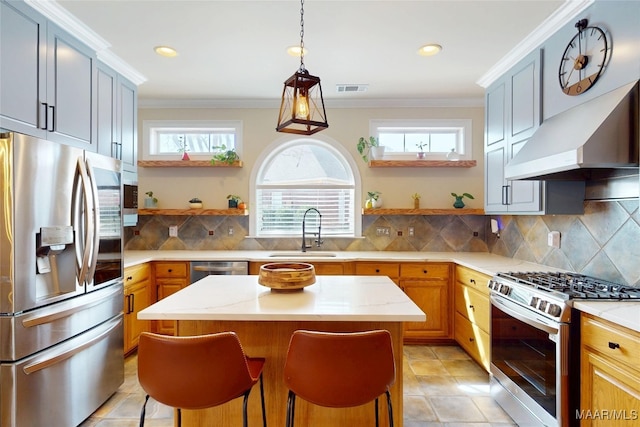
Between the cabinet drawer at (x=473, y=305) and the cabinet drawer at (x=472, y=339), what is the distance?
0.06m

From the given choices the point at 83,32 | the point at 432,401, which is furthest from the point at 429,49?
the point at 432,401

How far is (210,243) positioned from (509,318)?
3.18 meters

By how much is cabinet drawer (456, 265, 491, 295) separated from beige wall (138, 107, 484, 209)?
102 centimetres

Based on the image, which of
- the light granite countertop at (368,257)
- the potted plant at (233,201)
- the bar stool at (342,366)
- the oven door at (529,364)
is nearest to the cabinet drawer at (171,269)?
the light granite countertop at (368,257)

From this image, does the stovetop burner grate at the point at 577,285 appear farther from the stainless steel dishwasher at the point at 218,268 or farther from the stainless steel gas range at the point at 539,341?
the stainless steel dishwasher at the point at 218,268

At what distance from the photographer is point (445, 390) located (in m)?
2.62

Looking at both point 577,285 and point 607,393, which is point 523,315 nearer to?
point 577,285

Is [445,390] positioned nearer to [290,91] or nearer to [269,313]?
[269,313]

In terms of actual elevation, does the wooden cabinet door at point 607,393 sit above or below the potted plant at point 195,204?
below

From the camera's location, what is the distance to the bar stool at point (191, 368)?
130cm

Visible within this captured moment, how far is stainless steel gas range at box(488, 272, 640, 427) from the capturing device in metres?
1.77

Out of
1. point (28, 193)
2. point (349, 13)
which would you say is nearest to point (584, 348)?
point (349, 13)

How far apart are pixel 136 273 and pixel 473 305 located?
3.06 m

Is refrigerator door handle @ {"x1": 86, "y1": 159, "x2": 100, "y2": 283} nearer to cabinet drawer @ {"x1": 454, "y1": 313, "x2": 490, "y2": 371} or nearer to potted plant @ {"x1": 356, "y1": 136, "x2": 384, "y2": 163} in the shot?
potted plant @ {"x1": 356, "y1": 136, "x2": 384, "y2": 163}
